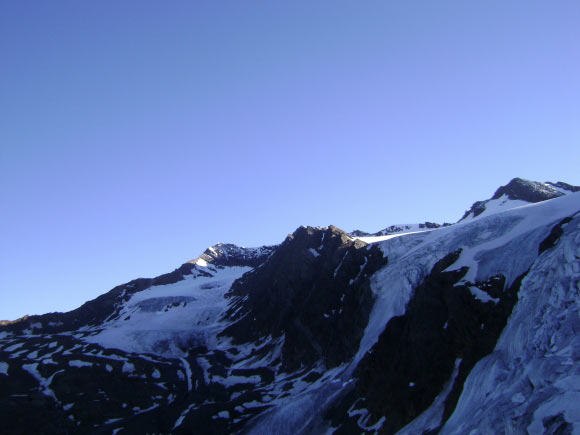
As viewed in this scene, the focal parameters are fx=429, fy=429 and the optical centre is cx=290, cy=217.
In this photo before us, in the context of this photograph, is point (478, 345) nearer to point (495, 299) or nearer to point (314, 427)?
point (495, 299)

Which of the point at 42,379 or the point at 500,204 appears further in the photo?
the point at 500,204

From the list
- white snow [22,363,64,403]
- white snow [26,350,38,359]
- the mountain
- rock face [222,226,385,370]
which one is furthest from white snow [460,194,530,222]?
white snow [26,350,38,359]

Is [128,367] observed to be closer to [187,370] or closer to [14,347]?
[187,370]

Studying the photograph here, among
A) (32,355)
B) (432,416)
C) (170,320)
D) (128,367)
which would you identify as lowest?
(432,416)

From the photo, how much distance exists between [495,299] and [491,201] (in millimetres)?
91981

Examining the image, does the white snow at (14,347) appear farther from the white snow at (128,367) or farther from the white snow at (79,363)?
the white snow at (128,367)

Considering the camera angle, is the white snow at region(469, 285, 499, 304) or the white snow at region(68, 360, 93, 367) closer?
the white snow at region(469, 285, 499, 304)

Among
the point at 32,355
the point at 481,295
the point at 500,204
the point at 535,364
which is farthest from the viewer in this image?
the point at 500,204

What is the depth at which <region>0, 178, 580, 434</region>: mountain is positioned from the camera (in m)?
33.9

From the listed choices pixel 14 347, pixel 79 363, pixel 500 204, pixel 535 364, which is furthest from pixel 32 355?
pixel 500 204

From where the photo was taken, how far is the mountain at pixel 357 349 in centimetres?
3391

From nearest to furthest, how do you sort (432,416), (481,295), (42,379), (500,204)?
(432,416), (481,295), (42,379), (500,204)

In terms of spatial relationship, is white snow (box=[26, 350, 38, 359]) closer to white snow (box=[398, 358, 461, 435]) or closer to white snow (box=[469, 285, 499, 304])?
white snow (box=[398, 358, 461, 435])

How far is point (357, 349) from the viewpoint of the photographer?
65125 millimetres
